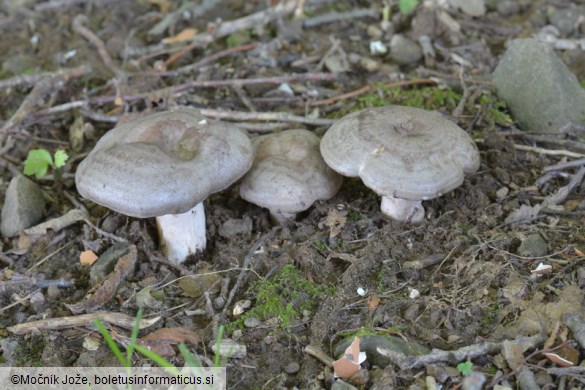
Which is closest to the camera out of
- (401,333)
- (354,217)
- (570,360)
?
(570,360)

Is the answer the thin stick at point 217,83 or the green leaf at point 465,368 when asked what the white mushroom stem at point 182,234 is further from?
the green leaf at point 465,368

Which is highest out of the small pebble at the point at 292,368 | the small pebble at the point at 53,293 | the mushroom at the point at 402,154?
the mushroom at the point at 402,154

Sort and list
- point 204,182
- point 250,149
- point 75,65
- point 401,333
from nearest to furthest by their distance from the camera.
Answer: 1. point 401,333
2. point 204,182
3. point 250,149
4. point 75,65

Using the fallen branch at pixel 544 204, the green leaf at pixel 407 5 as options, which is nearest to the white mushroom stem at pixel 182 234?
the fallen branch at pixel 544 204

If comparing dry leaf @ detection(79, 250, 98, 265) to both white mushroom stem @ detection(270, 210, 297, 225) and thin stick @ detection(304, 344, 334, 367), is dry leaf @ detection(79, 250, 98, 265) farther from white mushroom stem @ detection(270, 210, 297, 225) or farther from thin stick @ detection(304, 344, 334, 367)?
thin stick @ detection(304, 344, 334, 367)

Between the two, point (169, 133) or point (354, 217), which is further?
point (354, 217)

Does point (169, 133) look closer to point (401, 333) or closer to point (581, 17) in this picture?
point (401, 333)

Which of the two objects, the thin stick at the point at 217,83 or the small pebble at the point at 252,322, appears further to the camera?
→ the thin stick at the point at 217,83

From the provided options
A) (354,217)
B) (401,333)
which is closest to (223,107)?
(354,217)
